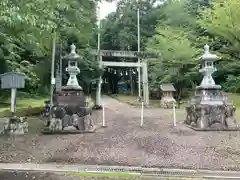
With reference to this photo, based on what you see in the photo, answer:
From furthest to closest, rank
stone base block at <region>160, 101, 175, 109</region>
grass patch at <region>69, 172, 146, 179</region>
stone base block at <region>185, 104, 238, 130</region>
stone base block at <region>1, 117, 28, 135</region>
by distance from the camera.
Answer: stone base block at <region>160, 101, 175, 109</region>, stone base block at <region>185, 104, 238, 130</region>, stone base block at <region>1, 117, 28, 135</region>, grass patch at <region>69, 172, 146, 179</region>

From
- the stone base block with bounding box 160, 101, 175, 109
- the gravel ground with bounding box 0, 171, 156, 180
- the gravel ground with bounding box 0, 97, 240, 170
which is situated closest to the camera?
the gravel ground with bounding box 0, 171, 156, 180

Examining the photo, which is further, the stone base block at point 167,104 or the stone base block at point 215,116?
the stone base block at point 167,104

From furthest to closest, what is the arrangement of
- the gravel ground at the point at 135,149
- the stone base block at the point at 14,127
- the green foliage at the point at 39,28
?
the stone base block at the point at 14,127 → the gravel ground at the point at 135,149 → the green foliage at the point at 39,28

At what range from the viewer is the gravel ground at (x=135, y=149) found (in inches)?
276

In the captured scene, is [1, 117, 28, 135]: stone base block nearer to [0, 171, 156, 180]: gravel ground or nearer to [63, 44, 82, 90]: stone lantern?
[63, 44, 82, 90]: stone lantern

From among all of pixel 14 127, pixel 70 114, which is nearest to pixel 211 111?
pixel 70 114

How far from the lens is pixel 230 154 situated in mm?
7531

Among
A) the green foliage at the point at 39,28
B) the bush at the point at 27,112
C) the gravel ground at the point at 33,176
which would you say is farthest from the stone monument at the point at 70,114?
the gravel ground at the point at 33,176

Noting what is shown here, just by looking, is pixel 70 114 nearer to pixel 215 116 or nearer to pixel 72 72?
pixel 72 72

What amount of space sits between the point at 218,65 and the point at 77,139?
706 inches

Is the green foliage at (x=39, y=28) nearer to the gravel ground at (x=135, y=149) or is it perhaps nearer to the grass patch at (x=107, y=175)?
the gravel ground at (x=135, y=149)

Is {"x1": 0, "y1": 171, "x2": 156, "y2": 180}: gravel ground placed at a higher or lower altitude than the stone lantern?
lower

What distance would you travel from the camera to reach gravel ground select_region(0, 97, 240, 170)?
7004mm

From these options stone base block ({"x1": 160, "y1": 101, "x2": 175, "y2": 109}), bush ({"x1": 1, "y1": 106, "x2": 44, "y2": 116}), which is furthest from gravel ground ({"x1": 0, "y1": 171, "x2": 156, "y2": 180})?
stone base block ({"x1": 160, "y1": 101, "x2": 175, "y2": 109})
